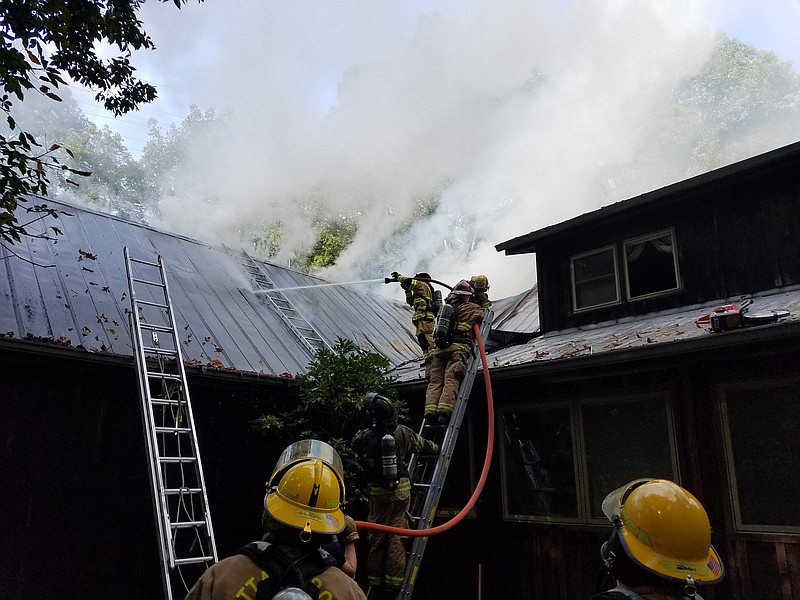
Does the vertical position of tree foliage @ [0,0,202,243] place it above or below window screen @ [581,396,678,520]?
above

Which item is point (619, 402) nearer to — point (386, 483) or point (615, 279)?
point (615, 279)

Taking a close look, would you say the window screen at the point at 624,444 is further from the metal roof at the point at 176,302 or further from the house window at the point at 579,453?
the metal roof at the point at 176,302

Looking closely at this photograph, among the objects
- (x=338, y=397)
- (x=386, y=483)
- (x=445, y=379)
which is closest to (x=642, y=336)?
(x=445, y=379)

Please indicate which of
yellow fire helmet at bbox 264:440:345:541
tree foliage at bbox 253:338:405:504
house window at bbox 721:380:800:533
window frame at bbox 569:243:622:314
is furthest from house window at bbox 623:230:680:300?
yellow fire helmet at bbox 264:440:345:541

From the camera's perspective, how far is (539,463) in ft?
21.6

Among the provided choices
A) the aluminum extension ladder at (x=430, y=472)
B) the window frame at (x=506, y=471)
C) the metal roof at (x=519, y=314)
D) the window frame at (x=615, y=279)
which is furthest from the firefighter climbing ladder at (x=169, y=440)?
the window frame at (x=615, y=279)

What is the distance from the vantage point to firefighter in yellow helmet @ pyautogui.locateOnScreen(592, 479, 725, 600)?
1.87 metres

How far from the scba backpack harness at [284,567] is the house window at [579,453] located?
457 cm

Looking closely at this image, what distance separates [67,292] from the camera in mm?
6605

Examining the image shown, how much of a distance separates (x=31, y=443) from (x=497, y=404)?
500cm

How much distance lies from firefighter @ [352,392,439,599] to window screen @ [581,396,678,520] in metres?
2.11

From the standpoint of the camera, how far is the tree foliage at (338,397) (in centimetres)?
668

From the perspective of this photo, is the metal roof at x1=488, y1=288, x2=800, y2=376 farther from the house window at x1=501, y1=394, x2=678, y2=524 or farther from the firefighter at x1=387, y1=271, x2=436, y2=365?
the firefighter at x1=387, y1=271, x2=436, y2=365

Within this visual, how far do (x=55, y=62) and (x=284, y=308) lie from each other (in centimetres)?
510
